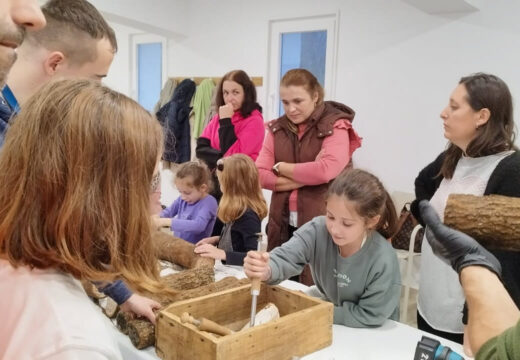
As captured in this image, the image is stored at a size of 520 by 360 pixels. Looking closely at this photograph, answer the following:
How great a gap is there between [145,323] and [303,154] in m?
1.31

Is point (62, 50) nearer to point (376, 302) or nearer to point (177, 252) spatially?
point (177, 252)

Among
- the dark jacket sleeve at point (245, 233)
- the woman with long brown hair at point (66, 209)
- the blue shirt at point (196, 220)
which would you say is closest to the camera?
the woman with long brown hair at point (66, 209)

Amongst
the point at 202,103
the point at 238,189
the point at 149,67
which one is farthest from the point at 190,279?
the point at 149,67

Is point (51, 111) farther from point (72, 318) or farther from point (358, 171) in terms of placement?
point (358, 171)

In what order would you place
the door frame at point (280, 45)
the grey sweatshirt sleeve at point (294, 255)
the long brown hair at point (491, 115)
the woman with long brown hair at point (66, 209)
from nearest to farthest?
the woman with long brown hair at point (66, 209) < the grey sweatshirt sleeve at point (294, 255) < the long brown hair at point (491, 115) < the door frame at point (280, 45)

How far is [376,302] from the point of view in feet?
4.90

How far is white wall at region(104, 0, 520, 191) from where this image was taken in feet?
11.1

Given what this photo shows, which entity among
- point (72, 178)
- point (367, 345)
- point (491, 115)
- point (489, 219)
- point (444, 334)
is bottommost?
point (444, 334)

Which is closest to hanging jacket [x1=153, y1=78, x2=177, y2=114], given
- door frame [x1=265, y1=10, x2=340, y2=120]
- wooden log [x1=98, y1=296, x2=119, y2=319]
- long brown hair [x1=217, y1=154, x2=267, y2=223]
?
door frame [x1=265, y1=10, x2=340, y2=120]

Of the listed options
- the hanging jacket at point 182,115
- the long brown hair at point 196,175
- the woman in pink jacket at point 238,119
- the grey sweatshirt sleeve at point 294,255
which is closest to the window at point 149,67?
the hanging jacket at point 182,115

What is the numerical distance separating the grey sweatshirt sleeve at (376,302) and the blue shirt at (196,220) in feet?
3.90

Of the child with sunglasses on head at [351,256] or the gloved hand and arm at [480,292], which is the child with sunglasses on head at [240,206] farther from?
the gloved hand and arm at [480,292]

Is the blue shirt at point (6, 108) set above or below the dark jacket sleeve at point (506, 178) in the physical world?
above

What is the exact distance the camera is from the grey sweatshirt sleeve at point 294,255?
1.54 meters
